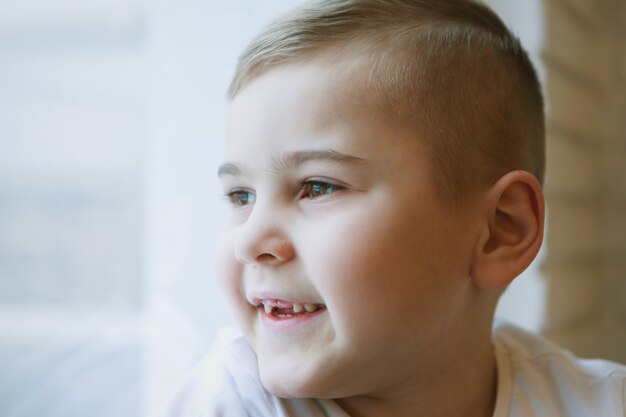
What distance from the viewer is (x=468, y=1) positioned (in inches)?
46.9

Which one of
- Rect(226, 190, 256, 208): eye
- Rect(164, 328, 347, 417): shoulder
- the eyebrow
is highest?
the eyebrow

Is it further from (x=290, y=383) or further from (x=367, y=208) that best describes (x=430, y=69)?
(x=290, y=383)

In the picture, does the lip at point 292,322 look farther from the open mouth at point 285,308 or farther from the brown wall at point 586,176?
the brown wall at point 586,176

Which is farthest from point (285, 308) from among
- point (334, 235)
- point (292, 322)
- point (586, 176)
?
point (586, 176)

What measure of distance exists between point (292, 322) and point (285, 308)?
0.03 metres

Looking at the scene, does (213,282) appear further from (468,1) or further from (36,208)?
(468,1)

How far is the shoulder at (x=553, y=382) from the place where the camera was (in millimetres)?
1219

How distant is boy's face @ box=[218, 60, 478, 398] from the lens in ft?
3.16

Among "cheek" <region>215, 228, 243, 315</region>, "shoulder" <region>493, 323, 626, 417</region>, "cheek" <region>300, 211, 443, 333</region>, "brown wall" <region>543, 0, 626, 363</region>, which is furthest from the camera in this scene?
"brown wall" <region>543, 0, 626, 363</region>

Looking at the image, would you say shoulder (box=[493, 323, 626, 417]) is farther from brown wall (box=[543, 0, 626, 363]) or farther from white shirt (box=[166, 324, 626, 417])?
brown wall (box=[543, 0, 626, 363])

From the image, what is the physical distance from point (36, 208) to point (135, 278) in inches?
9.2

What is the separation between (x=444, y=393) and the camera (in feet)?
3.79

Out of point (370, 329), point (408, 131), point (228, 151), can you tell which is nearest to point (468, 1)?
point (408, 131)

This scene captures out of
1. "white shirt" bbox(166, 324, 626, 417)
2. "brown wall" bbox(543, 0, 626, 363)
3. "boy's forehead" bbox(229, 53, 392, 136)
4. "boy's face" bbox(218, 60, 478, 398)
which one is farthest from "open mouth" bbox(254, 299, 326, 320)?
"brown wall" bbox(543, 0, 626, 363)
